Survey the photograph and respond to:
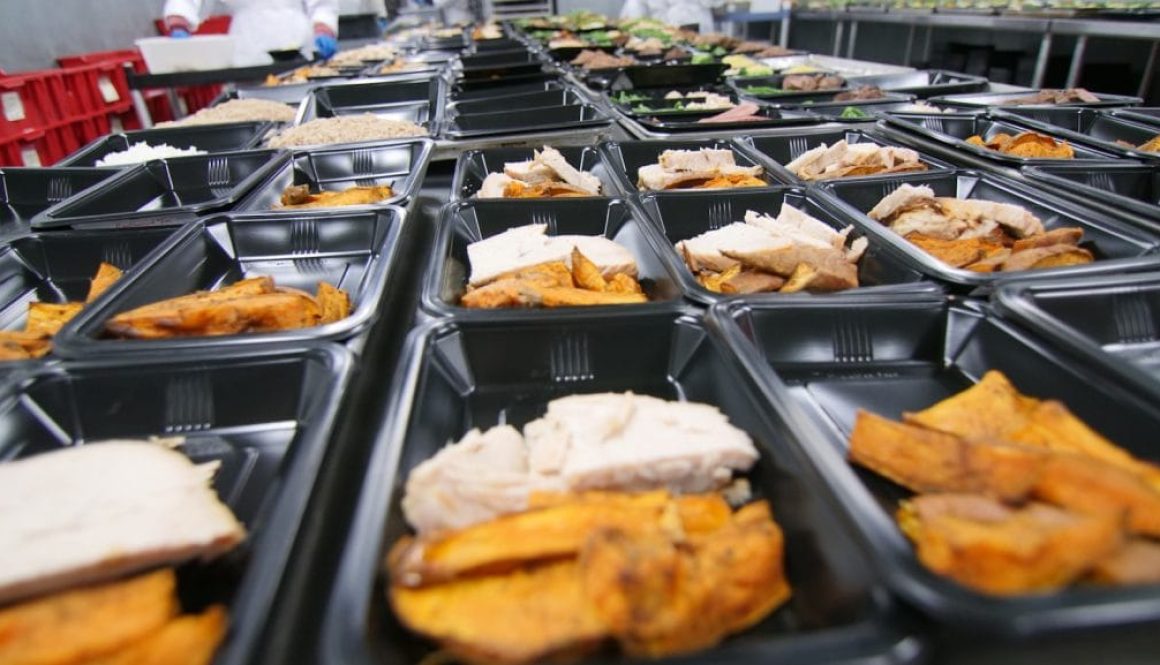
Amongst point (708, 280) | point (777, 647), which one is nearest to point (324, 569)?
point (777, 647)

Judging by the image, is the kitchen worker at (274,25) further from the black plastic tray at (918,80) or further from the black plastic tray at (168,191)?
the black plastic tray at (918,80)

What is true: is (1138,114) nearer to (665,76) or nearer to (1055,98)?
(1055,98)

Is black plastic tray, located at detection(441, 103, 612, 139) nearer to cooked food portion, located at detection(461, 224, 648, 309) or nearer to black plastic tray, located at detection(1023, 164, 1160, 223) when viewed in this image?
cooked food portion, located at detection(461, 224, 648, 309)

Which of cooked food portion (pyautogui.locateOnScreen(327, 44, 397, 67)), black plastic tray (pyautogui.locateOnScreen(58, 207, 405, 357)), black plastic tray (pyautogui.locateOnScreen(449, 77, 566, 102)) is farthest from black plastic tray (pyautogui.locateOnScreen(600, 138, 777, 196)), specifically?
cooked food portion (pyautogui.locateOnScreen(327, 44, 397, 67))

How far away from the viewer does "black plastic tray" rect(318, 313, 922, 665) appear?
0.58 metres

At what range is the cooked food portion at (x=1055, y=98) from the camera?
2756 mm

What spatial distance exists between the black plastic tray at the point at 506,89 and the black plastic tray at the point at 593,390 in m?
2.69

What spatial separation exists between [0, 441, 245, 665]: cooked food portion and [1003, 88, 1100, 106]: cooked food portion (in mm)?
3570

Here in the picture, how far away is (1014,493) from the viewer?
74 centimetres

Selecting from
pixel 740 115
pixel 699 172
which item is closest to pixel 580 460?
pixel 699 172

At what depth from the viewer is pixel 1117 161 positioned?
1944 mm

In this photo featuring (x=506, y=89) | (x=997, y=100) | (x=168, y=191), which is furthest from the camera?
(x=506, y=89)

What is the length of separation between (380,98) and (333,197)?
239 cm

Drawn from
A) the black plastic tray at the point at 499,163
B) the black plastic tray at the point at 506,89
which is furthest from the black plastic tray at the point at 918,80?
the black plastic tray at the point at 499,163
